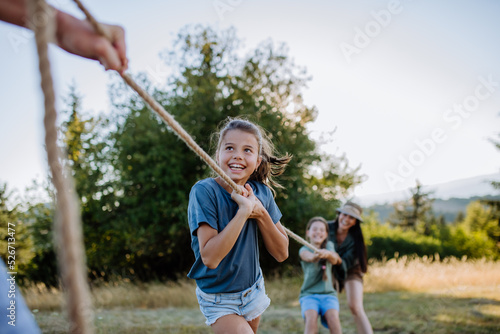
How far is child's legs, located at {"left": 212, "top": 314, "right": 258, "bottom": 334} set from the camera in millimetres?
2021

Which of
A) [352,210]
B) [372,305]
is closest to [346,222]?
[352,210]

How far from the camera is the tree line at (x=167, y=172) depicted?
34.3 ft

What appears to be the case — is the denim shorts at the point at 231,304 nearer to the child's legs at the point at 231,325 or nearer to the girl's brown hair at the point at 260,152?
the child's legs at the point at 231,325

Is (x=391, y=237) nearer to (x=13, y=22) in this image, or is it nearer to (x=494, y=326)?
(x=494, y=326)

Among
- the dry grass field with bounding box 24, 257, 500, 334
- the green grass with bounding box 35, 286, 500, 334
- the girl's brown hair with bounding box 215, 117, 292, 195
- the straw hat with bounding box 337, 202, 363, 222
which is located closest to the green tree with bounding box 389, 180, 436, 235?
the dry grass field with bounding box 24, 257, 500, 334

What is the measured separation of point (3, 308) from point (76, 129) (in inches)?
520

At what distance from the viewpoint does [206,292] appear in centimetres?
214

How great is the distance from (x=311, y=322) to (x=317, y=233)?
3.42 ft

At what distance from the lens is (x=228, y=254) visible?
2.15 meters

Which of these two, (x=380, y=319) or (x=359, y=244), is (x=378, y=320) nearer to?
(x=380, y=319)

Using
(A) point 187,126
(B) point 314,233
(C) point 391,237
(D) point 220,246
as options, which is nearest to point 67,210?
(D) point 220,246

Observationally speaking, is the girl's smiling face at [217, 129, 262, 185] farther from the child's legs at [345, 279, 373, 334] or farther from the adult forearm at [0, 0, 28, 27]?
the child's legs at [345, 279, 373, 334]

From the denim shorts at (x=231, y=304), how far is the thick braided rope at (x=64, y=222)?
1.39m

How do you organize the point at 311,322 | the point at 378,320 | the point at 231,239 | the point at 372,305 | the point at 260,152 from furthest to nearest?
the point at 372,305 < the point at 378,320 < the point at 311,322 < the point at 260,152 < the point at 231,239
